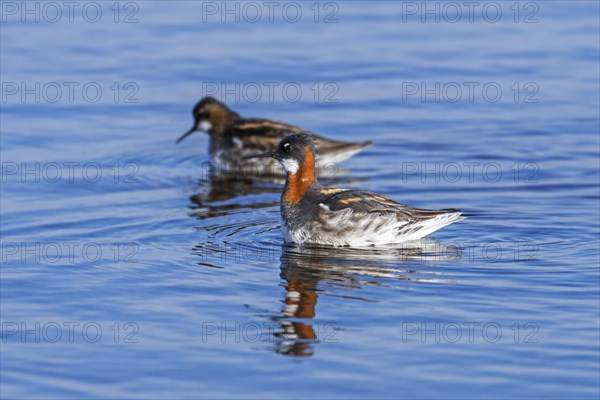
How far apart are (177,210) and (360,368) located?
291 inches

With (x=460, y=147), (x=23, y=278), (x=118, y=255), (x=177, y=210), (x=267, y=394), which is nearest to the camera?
(x=267, y=394)

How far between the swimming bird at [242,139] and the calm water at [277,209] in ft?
1.51

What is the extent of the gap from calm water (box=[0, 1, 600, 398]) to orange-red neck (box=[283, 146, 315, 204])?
63 centimetres

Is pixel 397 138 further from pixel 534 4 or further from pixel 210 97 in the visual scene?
pixel 534 4

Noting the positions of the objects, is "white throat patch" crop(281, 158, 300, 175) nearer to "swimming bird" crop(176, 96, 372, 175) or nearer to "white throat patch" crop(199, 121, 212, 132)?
"swimming bird" crop(176, 96, 372, 175)

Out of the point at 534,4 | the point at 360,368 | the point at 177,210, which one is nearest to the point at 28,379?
the point at 360,368

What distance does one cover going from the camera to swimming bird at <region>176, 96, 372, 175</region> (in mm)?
21406

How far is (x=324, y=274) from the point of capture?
49.8ft

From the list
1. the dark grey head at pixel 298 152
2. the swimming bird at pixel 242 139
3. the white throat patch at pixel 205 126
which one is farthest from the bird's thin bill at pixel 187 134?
the dark grey head at pixel 298 152

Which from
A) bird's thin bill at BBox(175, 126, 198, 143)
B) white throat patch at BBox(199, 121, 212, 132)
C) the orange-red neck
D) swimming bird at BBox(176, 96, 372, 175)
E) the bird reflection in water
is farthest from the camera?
white throat patch at BBox(199, 121, 212, 132)

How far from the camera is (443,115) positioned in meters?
23.5

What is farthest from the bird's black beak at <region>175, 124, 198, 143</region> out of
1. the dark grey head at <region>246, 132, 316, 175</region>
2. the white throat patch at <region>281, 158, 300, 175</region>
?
the white throat patch at <region>281, 158, 300, 175</region>

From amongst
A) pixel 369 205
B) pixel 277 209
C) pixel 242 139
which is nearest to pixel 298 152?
pixel 369 205

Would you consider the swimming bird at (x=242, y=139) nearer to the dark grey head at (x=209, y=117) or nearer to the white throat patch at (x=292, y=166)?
the dark grey head at (x=209, y=117)
